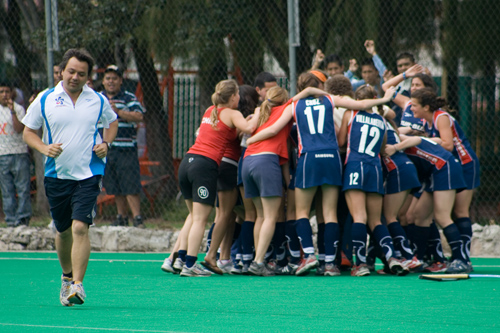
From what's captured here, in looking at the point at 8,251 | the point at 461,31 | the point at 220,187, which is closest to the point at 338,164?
the point at 220,187

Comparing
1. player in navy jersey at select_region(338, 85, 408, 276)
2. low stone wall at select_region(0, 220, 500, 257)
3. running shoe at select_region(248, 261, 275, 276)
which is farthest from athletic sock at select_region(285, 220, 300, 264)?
low stone wall at select_region(0, 220, 500, 257)

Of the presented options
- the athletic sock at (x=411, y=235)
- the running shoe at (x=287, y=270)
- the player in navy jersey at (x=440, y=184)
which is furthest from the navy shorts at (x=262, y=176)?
the athletic sock at (x=411, y=235)

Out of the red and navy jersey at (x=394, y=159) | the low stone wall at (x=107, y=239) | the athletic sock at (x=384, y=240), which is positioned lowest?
the low stone wall at (x=107, y=239)

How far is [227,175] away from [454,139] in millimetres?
2347

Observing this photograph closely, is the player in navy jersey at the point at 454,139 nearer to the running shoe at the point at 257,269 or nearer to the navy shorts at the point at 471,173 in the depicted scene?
the navy shorts at the point at 471,173

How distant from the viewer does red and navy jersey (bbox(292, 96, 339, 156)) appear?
24.7ft

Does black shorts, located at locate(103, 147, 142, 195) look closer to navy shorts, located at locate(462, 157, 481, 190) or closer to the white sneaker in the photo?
the white sneaker

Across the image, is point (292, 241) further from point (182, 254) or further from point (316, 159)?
point (182, 254)

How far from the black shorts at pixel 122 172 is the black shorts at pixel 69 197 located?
4393 millimetres

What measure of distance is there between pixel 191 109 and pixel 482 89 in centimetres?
455

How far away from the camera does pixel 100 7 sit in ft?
38.0

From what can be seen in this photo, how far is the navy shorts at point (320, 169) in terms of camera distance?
746 cm

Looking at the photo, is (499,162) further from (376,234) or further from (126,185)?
(126,185)

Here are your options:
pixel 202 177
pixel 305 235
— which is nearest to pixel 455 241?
pixel 305 235
